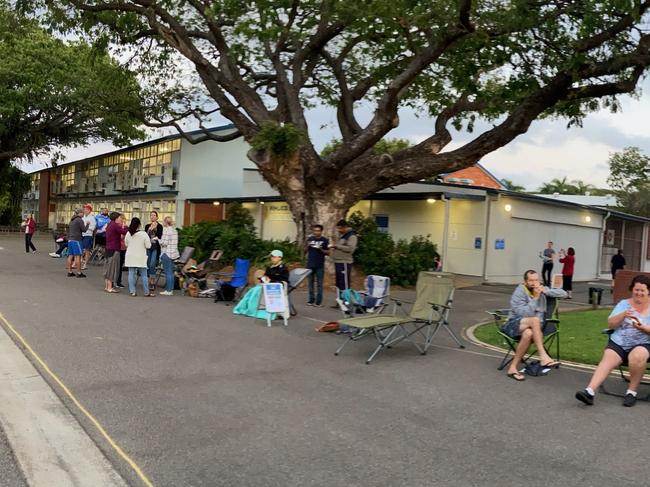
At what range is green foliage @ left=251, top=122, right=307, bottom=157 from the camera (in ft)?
51.3

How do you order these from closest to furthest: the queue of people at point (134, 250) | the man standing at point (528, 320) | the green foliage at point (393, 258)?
the man standing at point (528, 320) < the queue of people at point (134, 250) < the green foliage at point (393, 258)

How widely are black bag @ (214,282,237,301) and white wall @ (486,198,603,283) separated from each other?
10.7 meters

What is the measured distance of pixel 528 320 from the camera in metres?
7.41

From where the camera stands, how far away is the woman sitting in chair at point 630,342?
6254 mm

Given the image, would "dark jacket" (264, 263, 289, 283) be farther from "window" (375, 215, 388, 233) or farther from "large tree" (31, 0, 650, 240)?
"window" (375, 215, 388, 233)

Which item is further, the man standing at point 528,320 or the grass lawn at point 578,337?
the grass lawn at point 578,337

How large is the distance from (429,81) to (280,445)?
53.7ft

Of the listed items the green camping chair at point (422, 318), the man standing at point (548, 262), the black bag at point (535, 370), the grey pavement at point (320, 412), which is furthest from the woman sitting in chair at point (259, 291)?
the man standing at point (548, 262)

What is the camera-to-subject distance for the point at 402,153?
17891 mm

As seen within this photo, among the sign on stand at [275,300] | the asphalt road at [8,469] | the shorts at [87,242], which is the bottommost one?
the asphalt road at [8,469]

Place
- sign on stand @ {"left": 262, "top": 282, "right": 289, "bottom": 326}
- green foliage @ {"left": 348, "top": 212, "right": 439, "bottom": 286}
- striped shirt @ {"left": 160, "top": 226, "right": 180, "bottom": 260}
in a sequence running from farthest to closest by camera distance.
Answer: green foliage @ {"left": 348, "top": 212, "right": 439, "bottom": 286} < striped shirt @ {"left": 160, "top": 226, "right": 180, "bottom": 260} < sign on stand @ {"left": 262, "top": 282, "right": 289, "bottom": 326}

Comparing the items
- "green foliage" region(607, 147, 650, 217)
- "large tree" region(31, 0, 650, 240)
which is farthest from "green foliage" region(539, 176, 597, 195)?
"large tree" region(31, 0, 650, 240)

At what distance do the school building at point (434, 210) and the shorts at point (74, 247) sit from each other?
6668 mm

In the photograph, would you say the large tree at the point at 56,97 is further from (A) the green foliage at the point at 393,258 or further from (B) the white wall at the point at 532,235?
(B) the white wall at the point at 532,235
